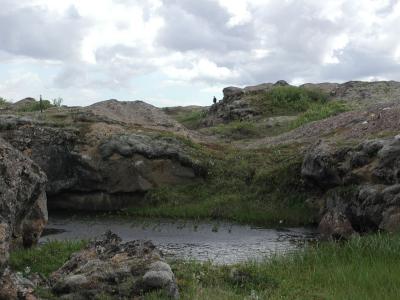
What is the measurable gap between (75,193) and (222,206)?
30.5 feet

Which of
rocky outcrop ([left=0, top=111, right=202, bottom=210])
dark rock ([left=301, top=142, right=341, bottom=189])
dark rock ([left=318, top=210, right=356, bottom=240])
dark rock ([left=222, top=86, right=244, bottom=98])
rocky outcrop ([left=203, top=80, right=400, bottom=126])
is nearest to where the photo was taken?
dark rock ([left=318, top=210, right=356, bottom=240])

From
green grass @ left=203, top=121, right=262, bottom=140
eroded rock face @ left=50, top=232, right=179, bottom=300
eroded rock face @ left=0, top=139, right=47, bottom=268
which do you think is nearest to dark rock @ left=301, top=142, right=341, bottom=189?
eroded rock face @ left=0, top=139, right=47, bottom=268

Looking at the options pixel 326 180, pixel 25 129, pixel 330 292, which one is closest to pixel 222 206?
pixel 326 180

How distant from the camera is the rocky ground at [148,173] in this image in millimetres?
13406

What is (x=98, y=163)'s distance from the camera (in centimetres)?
3572

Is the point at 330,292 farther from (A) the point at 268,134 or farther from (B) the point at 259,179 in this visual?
(A) the point at 268,134

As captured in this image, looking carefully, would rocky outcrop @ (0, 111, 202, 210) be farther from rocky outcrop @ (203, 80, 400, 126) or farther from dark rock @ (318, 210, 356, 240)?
rocky outcrop @ (203, 80, 400, 126)

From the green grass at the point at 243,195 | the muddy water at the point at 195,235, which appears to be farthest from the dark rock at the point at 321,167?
the muddy water at the point at 195,235

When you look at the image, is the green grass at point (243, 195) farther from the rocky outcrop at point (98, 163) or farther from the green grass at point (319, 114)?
the green grass at point (319, 114)

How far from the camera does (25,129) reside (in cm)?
3662

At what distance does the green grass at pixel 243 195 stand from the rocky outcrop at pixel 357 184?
2.08 meters

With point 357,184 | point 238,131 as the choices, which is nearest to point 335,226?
point 357,184

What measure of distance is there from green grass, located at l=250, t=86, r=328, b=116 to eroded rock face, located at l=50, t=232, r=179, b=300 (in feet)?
176

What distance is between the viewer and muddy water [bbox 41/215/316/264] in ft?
78.1
